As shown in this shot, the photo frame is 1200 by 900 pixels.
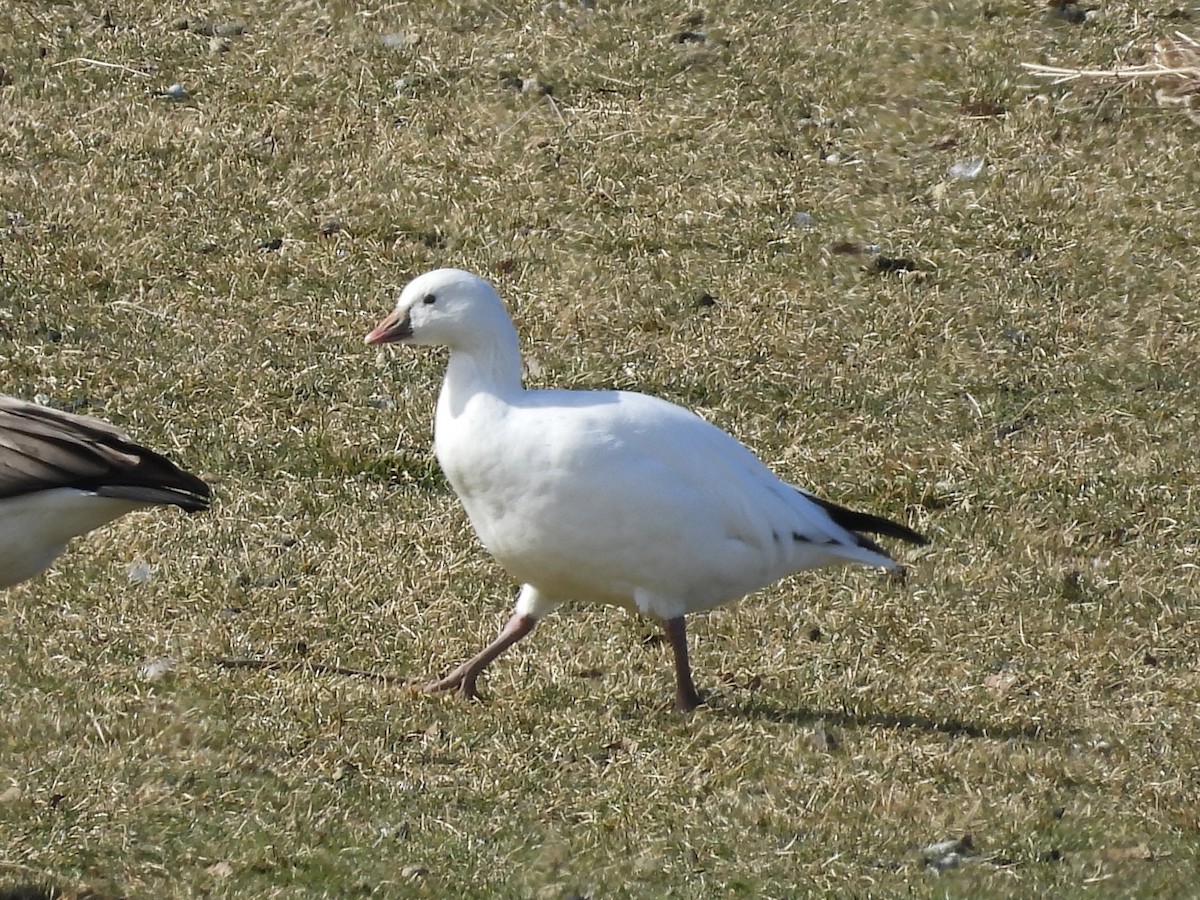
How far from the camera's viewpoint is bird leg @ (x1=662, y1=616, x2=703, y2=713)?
6.10 metres

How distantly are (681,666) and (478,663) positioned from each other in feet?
2.10

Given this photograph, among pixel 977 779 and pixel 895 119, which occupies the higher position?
pixel 895 119

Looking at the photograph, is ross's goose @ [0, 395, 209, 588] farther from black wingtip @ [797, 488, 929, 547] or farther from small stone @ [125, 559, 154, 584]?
black wingtip @ [797, 488, 929, 547]

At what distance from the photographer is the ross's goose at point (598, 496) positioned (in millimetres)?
5793

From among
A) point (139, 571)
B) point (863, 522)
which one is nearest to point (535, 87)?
point (139, 571)

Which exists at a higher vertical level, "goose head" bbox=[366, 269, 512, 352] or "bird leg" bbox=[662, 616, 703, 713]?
"goose head" bbox=[366, 269, 512, 352]

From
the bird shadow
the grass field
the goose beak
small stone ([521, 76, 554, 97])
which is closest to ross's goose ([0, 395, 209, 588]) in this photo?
the grass field

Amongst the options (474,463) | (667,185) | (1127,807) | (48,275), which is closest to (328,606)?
(474,463)

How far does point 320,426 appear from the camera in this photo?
817cm

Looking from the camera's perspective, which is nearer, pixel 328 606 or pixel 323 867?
pixel 323 867

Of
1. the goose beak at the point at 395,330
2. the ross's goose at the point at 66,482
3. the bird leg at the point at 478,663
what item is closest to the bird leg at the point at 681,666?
the bird leg at the point at 478,663

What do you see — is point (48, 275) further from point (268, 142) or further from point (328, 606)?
point (328, 606)

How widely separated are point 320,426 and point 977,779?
11.4ft

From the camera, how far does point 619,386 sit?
8.79m
